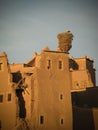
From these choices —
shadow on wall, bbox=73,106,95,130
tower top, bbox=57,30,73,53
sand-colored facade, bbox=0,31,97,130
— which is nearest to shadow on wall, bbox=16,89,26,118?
sand-colored facade, bbox=0,31,97,130

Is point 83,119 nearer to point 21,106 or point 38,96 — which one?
point 38,96

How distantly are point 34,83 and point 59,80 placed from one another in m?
2.66

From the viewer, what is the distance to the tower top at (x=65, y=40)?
4730 centimetres

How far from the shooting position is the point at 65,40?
156 ft

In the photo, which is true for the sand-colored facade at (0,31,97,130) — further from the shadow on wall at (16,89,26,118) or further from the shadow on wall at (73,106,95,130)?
the shadow on wall at (73,106,95,130)

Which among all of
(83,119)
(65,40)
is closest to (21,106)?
(83,119)

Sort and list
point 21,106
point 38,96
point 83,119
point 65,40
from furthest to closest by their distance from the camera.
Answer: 1. point 65,40
2. point 83,119
3. point 21,106
4. point 38,96

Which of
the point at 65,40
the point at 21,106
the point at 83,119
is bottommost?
the point at 83,119

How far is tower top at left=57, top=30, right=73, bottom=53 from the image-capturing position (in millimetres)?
47303

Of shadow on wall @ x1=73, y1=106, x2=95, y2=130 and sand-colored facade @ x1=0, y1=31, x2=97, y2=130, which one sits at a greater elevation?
sand-colored facade @ x1=0, y1=31, x2=97, y2=130

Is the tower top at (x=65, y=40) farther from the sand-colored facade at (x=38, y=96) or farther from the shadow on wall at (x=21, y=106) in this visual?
the shadow on wall at (x=21, y=106)

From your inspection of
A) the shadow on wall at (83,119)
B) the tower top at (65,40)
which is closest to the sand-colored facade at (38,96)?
the shadow on wall at (83,119)

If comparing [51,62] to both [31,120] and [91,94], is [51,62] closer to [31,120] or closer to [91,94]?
[31,120]

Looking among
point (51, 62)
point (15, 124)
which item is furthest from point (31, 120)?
point (51, 62)
